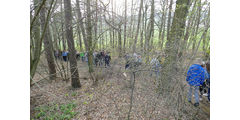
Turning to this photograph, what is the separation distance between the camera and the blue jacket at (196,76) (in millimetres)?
3219

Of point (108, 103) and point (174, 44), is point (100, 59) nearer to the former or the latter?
point (108, 103)

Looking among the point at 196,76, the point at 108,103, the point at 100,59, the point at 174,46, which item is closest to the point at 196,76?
the point at 196,76

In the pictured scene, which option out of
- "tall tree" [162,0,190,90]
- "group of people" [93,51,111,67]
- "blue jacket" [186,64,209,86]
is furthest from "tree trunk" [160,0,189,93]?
"group of people" [93,51,111,67]

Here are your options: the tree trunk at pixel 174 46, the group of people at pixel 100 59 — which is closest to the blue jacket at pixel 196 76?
the tree trunk at pixel 174 46

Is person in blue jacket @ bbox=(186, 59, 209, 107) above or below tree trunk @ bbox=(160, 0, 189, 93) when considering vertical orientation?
below

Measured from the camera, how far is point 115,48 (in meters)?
5.04

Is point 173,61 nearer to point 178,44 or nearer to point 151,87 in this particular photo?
point 178,44

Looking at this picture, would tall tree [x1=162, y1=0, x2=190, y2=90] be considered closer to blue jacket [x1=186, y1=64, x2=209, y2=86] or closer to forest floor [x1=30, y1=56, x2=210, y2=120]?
blue jacket [x1=186, y1=64, x2=209, y2=86]

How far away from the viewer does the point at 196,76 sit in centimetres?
322

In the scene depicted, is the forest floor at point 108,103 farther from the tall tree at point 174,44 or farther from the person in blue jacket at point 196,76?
the person in blue jacket at point 196,76

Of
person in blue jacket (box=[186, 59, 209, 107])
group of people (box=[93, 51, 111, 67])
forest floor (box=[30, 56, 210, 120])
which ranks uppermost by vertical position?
group of people (box=[93, 51, 111, 67])

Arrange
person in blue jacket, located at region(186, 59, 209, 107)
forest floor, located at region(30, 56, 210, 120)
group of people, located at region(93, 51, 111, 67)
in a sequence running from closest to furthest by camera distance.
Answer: person in blue jacket, located at region(186, 59, 209, 107) < forest floor, located at region(30, 56, 210, 120) < group of people, located at region(93, 51, 111, 67)

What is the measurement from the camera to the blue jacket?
322 cm

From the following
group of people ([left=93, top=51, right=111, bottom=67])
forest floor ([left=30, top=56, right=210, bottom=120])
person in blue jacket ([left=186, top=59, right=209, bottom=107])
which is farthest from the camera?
group of people ([left=93, top=51, right=111, bottom=67])
